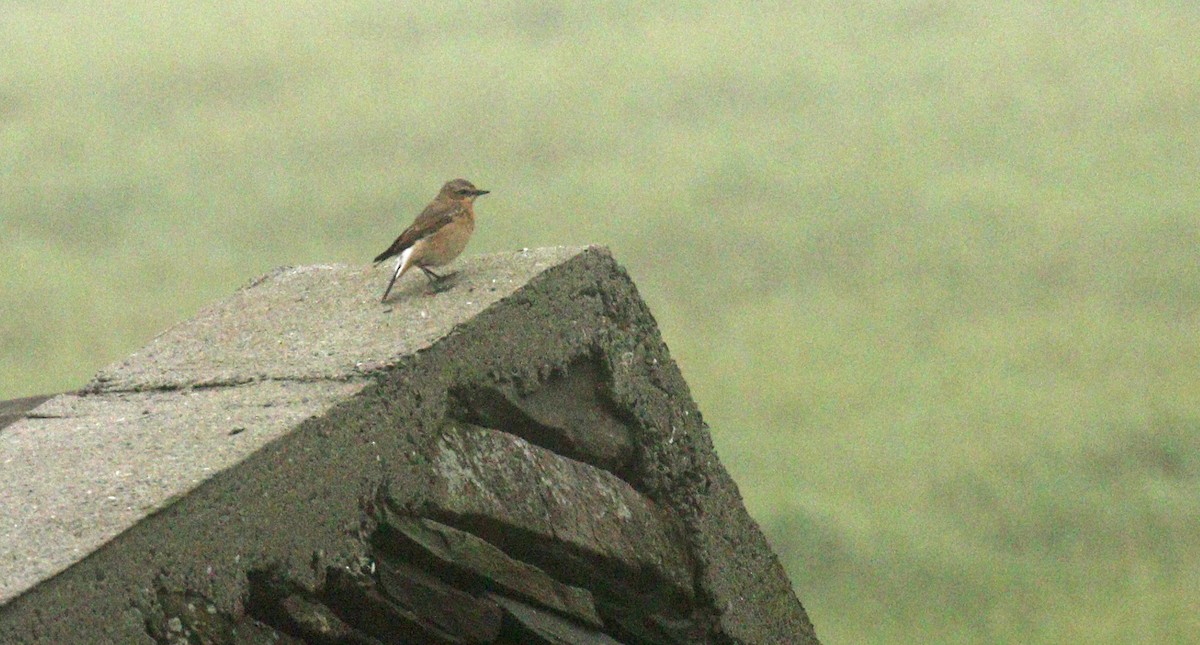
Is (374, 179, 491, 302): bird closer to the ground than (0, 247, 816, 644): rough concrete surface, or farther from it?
farther from it

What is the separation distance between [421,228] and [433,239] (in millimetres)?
88

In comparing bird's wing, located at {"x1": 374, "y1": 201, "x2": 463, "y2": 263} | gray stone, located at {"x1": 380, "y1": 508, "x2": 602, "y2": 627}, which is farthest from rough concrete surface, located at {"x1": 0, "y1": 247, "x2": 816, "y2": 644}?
bird's wing, located at {"x1": 374, "y1": 201, "x2": 463, "y2": 263}

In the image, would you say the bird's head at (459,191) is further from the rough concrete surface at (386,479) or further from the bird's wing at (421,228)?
the rough concrete surface at (386,479)

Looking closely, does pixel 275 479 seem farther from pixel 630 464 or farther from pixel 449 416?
pixel 630 464

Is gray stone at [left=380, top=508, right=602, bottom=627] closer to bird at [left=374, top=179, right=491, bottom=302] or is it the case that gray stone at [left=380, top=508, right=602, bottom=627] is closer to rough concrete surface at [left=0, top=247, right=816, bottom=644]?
rough concrete surface at [left=0, top=247, right=816, bottom=644]

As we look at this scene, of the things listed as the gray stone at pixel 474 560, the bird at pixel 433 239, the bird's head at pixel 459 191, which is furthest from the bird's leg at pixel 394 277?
the gray stone at pixel 474 560

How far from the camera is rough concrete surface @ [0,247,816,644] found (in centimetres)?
390

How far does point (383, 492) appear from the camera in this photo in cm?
442

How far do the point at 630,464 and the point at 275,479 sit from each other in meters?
1.47

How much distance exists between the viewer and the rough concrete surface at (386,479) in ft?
12.8

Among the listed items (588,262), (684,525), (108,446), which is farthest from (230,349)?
(684,525)

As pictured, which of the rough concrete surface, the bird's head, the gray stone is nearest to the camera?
the rough concrete surface

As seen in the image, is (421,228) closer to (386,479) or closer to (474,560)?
(386,479)

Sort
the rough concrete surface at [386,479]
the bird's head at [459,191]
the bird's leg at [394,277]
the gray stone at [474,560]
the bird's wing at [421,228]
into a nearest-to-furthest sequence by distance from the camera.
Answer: the rough concrete surface at [386,479], the gray stone at [474,560], the bird's leg at [394,277], the bird's wing at [421,228], the bird's head at [459,191]
